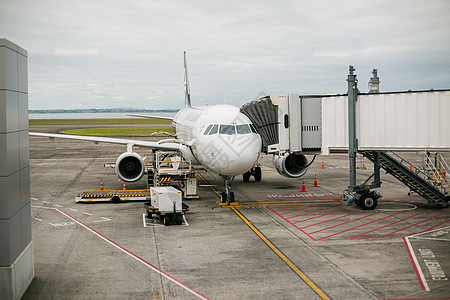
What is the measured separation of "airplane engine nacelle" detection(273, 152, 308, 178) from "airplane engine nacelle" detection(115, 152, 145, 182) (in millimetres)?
7789

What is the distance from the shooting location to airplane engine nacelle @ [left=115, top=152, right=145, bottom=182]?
26.2 m

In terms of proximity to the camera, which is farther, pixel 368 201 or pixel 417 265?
pixel 368 201

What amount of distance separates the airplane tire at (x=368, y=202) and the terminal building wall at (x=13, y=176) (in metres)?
14.6

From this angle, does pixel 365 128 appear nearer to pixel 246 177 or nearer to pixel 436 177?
pixel 436 177

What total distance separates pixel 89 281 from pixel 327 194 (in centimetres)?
1655

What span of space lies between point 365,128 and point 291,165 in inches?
267

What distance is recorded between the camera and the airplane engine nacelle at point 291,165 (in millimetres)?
27178

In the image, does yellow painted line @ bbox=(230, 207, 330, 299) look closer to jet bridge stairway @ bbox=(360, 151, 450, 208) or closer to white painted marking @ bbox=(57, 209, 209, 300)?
white painted marking @ bbox=(57, 209, 209, 300)

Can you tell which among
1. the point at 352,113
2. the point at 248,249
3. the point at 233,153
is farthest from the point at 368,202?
the point at 248,249

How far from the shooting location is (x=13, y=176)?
1140 centimetres

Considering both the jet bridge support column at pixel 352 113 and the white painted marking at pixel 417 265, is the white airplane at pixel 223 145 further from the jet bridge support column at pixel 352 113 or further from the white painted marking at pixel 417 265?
the white painted marking at pixel 417 265

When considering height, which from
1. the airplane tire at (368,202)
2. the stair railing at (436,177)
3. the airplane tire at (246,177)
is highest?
the stair railing at (436,177)

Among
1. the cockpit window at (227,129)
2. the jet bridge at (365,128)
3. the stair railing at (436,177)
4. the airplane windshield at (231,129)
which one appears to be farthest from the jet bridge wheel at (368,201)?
the cockpit window at (227,129)

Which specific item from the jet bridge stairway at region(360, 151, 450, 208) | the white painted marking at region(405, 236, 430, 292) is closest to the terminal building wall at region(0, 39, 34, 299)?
the white painted marking at region(405, 236, 430, 292)
